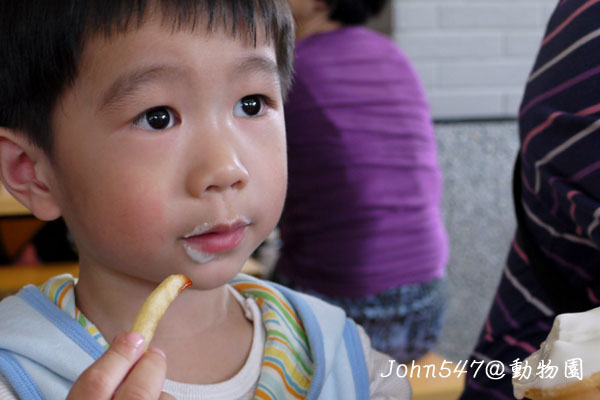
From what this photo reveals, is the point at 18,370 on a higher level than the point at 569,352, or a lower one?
lower

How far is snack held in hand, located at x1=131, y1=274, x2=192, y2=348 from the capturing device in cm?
62

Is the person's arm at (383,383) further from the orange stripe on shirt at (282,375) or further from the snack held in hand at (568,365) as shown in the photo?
the snack held in hand at (568,365)

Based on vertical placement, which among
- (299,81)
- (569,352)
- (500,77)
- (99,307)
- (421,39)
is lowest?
(500,77)

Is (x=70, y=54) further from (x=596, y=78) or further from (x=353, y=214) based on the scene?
(x=353, y=214)

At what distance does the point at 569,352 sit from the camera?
2.00 ft

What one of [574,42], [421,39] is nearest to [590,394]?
[574,42]

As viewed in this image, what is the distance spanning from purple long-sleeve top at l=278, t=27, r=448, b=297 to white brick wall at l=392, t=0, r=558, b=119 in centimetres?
102

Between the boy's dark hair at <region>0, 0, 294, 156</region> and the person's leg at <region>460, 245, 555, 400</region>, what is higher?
the boy's dark hair at <region>0, 0, 294, 156</region>

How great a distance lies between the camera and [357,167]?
189 centimetres

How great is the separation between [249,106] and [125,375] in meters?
0.37

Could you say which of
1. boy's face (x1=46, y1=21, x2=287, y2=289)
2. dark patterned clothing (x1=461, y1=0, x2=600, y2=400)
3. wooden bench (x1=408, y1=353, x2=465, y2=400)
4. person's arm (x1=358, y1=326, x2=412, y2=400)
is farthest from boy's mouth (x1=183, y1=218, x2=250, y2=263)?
wooden bench (x1=408, y1=353, x2=465, y2=400)

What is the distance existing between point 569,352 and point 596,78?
417 millimetres

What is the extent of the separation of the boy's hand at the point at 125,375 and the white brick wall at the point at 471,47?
252cm

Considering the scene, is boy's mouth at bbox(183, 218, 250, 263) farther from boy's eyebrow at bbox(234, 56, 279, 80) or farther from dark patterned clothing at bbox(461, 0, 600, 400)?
dark patterned clothing at bbox(461, 0, 600, 400)
